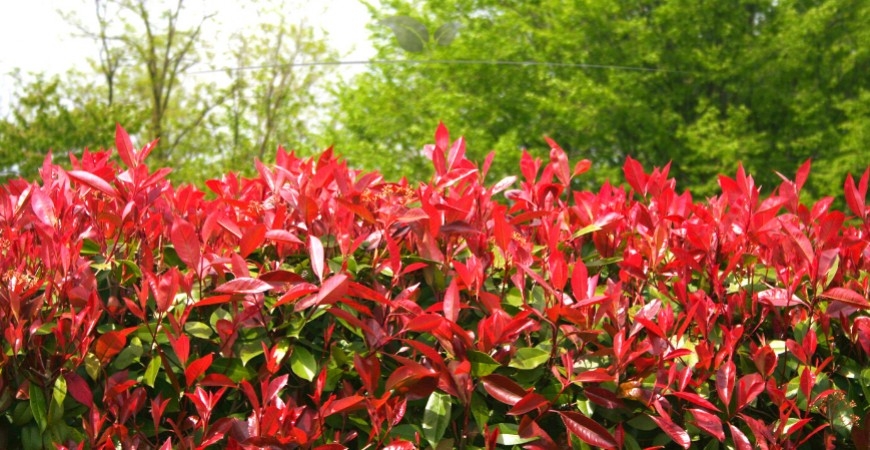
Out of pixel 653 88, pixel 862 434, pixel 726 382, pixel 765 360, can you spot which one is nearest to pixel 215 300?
pixel 726 382

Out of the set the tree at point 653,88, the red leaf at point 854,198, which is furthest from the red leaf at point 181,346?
the tree at point 653,88

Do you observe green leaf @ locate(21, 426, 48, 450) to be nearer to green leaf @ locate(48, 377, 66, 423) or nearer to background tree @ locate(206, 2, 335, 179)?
green leaf @ locate(48, 377, 66, 423)

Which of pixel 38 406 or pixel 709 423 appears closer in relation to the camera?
pixel 38 406

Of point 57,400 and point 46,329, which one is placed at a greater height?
point 46,329

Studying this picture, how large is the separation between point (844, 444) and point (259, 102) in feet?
103

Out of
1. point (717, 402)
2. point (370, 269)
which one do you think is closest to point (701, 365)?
point (717, 402)

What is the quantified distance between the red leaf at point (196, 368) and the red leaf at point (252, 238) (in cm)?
29

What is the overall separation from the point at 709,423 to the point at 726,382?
116 millimetres

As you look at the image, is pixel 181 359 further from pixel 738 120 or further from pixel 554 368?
pixel 738 120

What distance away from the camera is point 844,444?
7.68ft

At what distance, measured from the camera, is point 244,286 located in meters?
1.90

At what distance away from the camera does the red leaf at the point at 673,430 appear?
1.98 metres

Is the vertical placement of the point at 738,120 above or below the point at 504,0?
below

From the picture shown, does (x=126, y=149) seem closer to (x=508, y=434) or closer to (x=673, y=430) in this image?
(x=508, y=434)
